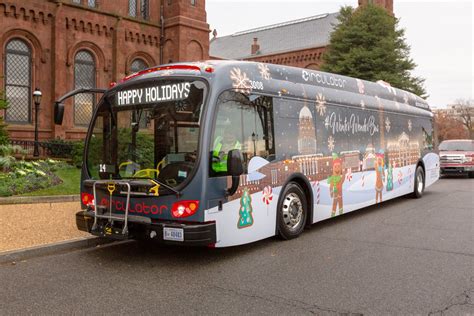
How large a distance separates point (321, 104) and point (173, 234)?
398 cm

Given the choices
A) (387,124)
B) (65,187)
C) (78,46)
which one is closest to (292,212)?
(387,124)

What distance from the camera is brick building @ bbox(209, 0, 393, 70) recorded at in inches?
1720

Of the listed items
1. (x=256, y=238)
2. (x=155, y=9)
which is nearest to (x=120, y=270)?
(x=256, y=238)

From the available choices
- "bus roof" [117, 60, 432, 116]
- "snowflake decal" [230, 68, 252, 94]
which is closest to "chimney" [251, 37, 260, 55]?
"bus roof" [117, 60, 432, 116]

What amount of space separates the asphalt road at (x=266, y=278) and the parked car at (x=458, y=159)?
1395 centimetres

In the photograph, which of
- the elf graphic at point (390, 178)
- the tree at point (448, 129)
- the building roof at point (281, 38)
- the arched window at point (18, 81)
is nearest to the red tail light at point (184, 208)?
the elf graphic at point (390, 178)

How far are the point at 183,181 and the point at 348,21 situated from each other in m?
28.8

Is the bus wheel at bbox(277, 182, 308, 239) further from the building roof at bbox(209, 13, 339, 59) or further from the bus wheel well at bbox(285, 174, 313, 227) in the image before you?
the building roof at bbox(209, 13, 339, 59)

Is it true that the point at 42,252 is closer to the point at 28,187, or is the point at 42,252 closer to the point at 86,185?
the point at 86,185

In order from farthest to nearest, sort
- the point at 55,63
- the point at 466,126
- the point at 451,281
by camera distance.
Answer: the point at 466,126 → the point at 55,63 → the point at 451,281

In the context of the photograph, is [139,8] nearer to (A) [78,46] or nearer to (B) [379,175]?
(A) [78,46]

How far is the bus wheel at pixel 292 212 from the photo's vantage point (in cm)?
699

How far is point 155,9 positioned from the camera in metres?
24.6

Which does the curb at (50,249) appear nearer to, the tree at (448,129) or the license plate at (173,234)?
the license plate at (173,234)
